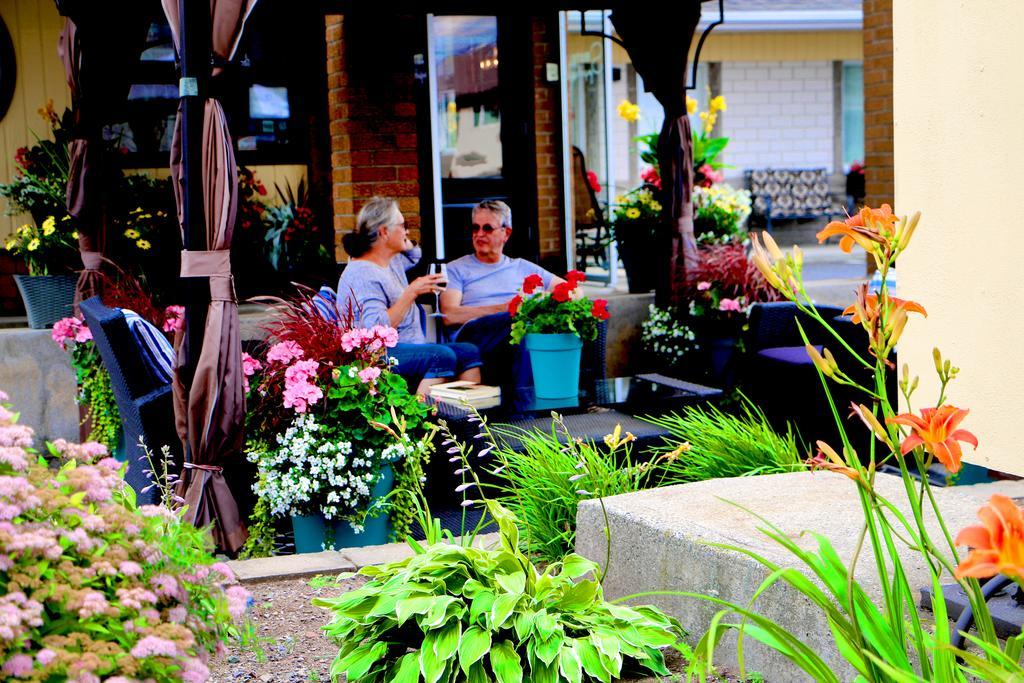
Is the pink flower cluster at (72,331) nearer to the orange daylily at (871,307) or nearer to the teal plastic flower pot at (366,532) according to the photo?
the teal plastic flower pot at (366,532)

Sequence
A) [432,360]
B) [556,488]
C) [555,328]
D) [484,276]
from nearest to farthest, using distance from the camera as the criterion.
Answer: [556,488], [555,328], [432,360], [484,276]

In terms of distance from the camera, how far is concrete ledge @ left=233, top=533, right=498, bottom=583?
3906 millimetres

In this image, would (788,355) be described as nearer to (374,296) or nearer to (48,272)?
(374,296)

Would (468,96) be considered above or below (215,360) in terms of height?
above

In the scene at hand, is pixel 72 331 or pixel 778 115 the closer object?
pixel 72 331

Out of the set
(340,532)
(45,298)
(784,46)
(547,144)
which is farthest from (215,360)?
(784,46)

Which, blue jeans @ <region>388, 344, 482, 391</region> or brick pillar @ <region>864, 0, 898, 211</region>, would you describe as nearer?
blue jeans @ <region>388, 344, 482, 391</region>

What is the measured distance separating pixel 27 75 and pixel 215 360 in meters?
5.20

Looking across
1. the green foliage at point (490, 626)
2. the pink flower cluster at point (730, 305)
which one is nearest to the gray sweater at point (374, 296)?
the pink flower cluster at point (730, 305)

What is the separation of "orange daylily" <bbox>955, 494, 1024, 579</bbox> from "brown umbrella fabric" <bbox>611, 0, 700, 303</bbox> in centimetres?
652

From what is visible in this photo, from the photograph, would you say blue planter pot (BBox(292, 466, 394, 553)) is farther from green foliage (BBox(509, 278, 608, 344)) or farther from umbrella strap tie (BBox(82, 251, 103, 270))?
umbrella strap tie (BBox(82, 251, 103, 270))

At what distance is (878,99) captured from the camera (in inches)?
388

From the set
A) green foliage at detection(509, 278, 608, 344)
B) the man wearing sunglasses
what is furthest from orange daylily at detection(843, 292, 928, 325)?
the man wearing sunglasses

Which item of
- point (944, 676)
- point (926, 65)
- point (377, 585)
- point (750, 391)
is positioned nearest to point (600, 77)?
point (750, 391)
